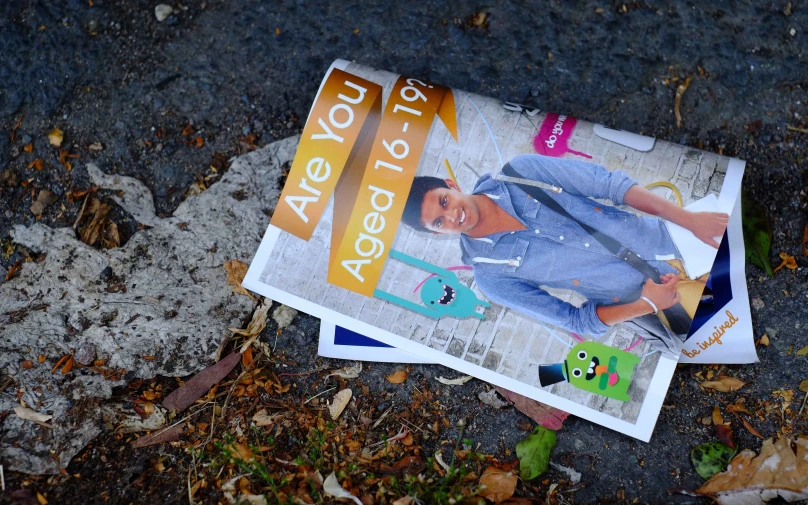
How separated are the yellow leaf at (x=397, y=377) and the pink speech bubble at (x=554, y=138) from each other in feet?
1.81

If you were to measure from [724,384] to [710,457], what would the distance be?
15 centimetres

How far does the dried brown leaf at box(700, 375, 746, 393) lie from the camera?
3.90 feet

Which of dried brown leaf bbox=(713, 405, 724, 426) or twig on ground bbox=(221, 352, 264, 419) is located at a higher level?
dried brown leaf bbox=(713, 405, 724, 426)

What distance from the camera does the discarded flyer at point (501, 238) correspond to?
118 cm

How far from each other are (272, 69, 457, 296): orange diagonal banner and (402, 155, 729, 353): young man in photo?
62 mm

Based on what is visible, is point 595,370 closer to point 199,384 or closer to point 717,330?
point 717,330

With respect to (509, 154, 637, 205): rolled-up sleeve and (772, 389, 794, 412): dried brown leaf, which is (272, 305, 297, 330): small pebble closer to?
(509, 154, 637, 205): rolled-up sleeve

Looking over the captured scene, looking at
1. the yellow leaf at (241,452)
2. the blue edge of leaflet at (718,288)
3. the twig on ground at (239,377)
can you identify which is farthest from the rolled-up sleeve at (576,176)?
the yellow leaf at (241,452)

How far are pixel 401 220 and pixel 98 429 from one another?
72cm

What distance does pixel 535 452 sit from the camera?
1.15 metres

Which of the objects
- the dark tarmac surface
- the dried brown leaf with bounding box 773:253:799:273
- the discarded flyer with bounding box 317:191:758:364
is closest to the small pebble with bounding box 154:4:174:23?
the dark tarmac surface

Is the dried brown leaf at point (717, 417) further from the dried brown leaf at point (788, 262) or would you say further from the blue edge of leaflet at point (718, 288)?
the dried brown leaf at point (788, 262)

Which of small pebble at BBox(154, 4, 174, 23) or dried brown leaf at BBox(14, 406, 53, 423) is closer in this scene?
dried brown leaf at BBox(14, 406, 53, 423)

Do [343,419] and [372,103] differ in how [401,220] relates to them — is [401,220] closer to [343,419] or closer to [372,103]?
Answer: [372,103]
